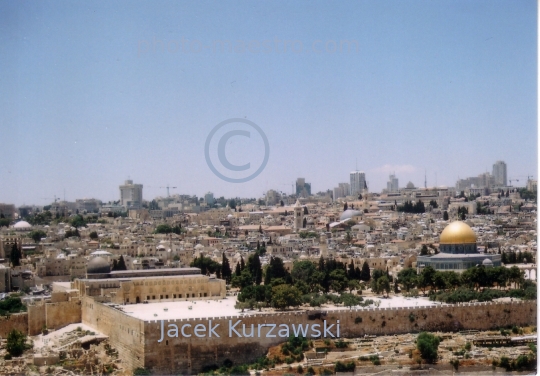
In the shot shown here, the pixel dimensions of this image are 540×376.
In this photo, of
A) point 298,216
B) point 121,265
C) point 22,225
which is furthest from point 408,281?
point 298,216

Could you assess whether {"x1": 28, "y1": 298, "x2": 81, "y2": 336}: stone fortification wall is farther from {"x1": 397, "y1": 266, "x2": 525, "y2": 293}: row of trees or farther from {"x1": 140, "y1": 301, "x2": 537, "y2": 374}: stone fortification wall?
{"x1": 397, "y1": 266, "x2": 525, "y2": 293}: row of trees

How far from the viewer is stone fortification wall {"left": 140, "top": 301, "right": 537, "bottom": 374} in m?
11.3

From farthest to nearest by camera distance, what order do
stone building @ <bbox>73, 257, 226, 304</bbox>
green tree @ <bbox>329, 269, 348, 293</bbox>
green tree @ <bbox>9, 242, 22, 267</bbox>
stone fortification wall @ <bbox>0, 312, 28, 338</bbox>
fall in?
green tree @ <bbox>9, 242, 22, 267</bbox>, green tree @ <bbox>329, 269, 348, 293</bbox>, stone building @ <bbox>73, 257, 226, 304</bbox>, stone fortification wall @ <bbox>0, 312, 28, 338</bbox>

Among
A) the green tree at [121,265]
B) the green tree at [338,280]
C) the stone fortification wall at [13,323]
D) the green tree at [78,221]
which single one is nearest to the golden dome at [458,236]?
the green tree at [338,280]

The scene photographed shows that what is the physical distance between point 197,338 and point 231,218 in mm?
18254

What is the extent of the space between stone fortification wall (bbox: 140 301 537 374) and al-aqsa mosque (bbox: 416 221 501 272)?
3.86 meters

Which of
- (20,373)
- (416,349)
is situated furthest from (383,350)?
(20,373)

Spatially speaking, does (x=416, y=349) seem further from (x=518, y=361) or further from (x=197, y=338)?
(x=197, y=338)

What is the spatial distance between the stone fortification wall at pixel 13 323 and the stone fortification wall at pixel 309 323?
3.12 m

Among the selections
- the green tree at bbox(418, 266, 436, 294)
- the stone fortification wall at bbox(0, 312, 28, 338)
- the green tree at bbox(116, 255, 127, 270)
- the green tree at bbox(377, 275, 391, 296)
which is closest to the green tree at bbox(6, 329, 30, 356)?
the stone fortification wall at bbox(0, 312, 28, 338)

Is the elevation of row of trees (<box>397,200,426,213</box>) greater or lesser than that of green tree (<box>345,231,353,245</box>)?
greater

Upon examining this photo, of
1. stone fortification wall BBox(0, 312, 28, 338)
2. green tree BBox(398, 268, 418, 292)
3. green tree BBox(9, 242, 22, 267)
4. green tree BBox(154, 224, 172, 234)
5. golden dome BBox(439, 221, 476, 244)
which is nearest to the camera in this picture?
stone fortification wall BBox(0, 312, 28, 338)

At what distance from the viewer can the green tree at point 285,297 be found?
1274 cm

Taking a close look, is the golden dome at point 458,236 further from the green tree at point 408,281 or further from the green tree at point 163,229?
the green tree at point 163,229
